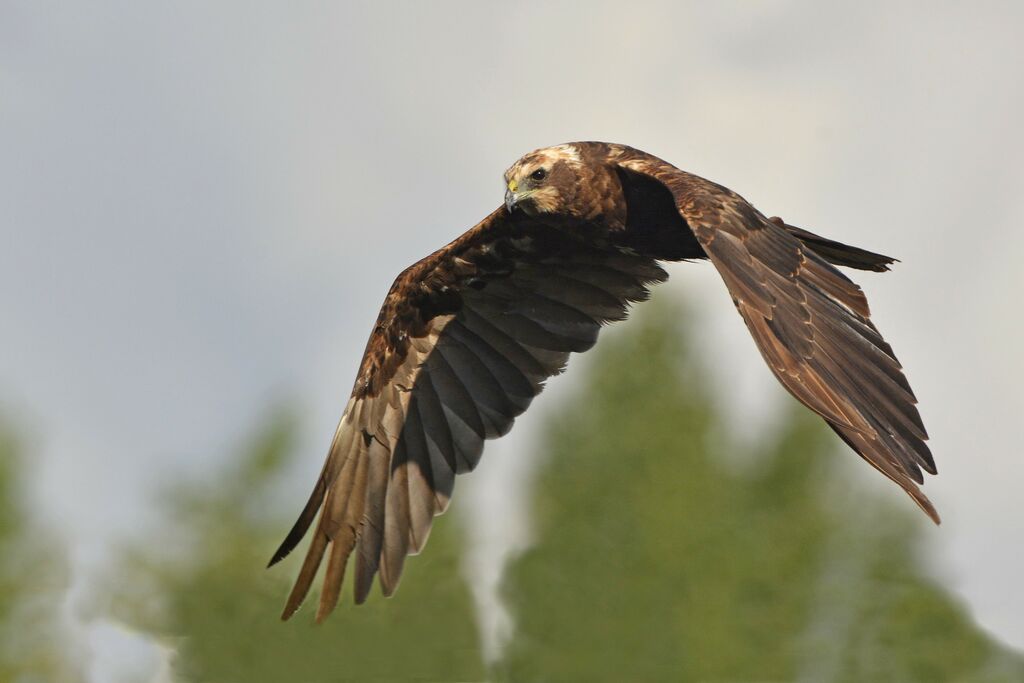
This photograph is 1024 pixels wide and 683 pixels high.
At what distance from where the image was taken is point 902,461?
29.8ft

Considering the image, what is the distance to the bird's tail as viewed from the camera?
36.2 ft

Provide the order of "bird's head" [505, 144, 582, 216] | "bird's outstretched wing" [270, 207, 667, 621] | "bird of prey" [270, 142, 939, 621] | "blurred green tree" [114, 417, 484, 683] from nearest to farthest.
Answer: "bird of prey" [270, 142, 939, 621]
"bird's head" [505, 144, 582, 216]
"bird's outstretched wing" [270, 207, 667, 621]
"blurred green tree" [114, 417, 484, 683]

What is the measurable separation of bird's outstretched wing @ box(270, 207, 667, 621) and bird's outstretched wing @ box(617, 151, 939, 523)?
79.4 inches

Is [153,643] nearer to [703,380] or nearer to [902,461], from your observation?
[703,380]

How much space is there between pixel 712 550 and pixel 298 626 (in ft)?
25.0

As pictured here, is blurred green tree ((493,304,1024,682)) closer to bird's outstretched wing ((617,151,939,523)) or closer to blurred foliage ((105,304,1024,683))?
blurred foliage ((105,304,1024,683))

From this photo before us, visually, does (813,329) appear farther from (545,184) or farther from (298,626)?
(298,626)

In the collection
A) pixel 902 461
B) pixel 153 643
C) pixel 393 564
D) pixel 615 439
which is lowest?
pixel 902 461

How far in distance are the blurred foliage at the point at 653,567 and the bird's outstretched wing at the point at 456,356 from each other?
955 centimetres

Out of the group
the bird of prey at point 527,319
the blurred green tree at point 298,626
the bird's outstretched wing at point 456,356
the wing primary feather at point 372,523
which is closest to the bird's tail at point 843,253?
the bird of prey at point 527,319

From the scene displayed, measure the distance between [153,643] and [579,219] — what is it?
41.4ft

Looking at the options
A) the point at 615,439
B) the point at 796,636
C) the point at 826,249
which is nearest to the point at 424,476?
the point at 826,249

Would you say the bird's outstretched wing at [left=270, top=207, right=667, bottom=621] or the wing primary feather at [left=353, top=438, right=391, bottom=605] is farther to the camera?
the bird's outstretched wing at [left=270, top=207, right=667, bottom=621]

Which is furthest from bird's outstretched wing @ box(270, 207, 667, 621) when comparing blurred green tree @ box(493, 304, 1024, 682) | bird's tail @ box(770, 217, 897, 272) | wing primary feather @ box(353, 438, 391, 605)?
blurred green tree @ box(493, 304, 1024, 682)
